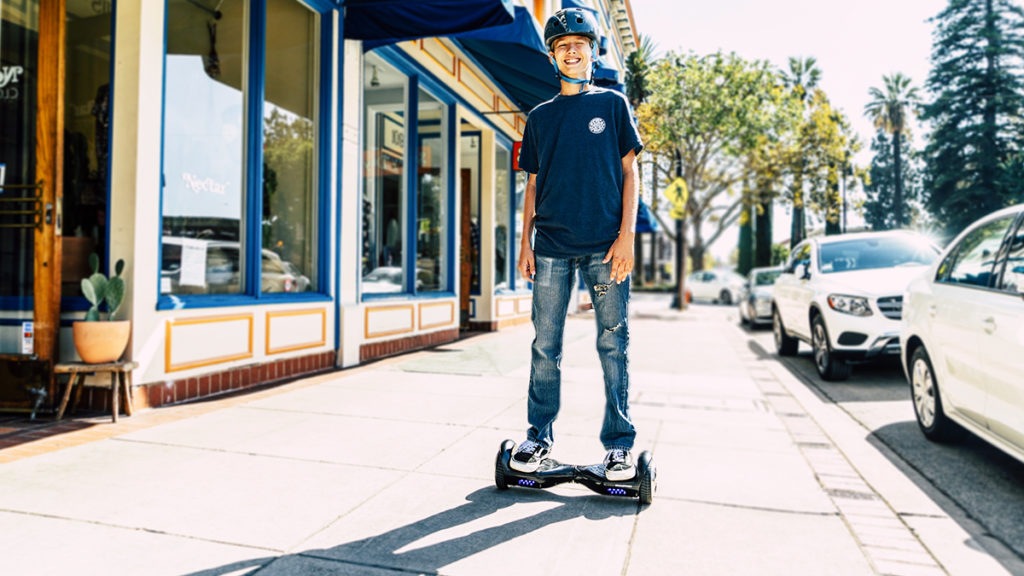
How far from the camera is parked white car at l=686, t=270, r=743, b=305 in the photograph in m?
30.2

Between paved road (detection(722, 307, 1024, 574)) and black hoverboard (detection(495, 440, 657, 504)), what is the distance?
1373 mm

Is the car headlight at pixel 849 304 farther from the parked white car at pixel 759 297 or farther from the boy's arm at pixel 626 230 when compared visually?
the parked white car at pixel 759 297

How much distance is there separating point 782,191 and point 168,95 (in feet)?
73.2

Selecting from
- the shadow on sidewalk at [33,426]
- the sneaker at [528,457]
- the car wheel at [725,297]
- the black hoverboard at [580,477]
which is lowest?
the shadow on sidewalk at [33,426]

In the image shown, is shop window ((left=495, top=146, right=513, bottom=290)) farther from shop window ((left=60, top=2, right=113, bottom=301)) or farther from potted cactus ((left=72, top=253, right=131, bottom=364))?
potted cactus ((left=72, top=253, right=131, bottom=364))

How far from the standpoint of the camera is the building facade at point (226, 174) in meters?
4.60

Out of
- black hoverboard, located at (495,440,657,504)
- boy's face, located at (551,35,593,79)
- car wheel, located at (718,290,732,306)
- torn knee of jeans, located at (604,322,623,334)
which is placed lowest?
black hoverboard, located at (495,440,657,504)

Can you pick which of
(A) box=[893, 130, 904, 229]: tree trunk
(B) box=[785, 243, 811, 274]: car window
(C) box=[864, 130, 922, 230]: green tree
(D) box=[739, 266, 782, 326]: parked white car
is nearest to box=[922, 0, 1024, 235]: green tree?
(C) box=[864, 130, 922, 230]: green tree

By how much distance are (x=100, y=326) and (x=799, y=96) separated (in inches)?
996

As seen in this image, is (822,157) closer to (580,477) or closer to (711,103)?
(711,103)

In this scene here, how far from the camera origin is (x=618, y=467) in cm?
291

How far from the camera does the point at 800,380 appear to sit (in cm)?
756

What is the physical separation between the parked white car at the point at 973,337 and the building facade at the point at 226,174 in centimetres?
424

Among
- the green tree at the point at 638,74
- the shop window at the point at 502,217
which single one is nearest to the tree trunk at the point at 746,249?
the green tree at the point at 638,74
